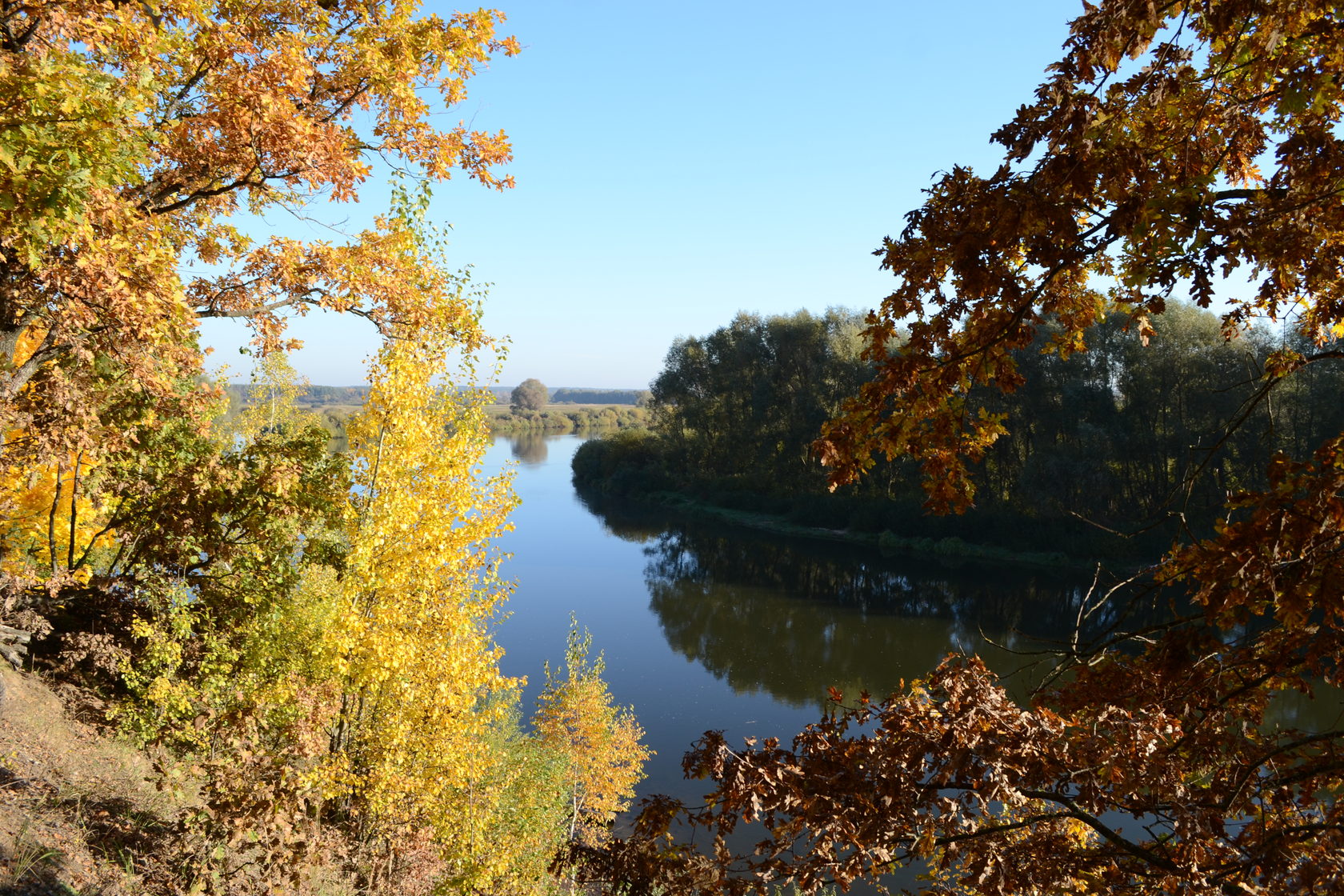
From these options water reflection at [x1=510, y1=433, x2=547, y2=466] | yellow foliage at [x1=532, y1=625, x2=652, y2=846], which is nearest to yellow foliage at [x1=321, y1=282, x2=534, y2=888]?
yellow foliage at [x1=532, y1=625, x2=652, y2=846]

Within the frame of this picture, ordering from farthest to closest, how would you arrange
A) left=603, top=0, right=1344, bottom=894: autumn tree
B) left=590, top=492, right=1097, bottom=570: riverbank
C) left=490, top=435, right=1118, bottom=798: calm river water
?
1. left=590, top=492, right=1097, bottom=570: riverbank
2. left=490, top=435, right=1118, bottom=798: calm river water
3. left=603, top=0, right=1344, bottom=894: autumn tree

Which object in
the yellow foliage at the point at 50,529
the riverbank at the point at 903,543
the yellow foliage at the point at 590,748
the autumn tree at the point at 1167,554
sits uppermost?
the autumn tree at the point at 1167,554

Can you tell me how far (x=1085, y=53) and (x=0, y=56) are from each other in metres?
4.88

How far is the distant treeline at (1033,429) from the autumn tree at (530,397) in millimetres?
115275

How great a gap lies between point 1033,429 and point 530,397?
495 ft

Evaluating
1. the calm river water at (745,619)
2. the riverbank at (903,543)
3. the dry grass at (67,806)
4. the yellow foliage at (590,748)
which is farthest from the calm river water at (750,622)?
the dry grass at (67,806)

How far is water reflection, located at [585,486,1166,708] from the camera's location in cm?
2220

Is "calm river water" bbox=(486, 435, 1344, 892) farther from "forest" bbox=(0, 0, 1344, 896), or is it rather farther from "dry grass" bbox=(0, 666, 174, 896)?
"dry grass" bbox=(0, 666, 174, 896)

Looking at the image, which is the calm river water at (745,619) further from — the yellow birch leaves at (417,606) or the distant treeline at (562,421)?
the distant treeline at (562,421)

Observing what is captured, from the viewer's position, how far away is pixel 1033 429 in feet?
109

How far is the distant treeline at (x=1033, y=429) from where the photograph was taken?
84.9ft

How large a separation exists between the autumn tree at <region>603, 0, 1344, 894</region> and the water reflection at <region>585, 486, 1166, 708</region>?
54.3 ft

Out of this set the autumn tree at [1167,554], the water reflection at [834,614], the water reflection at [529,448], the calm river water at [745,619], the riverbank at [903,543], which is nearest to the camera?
the autumn tree at [1167,554]

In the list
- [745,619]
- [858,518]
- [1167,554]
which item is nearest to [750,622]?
[745,619]
